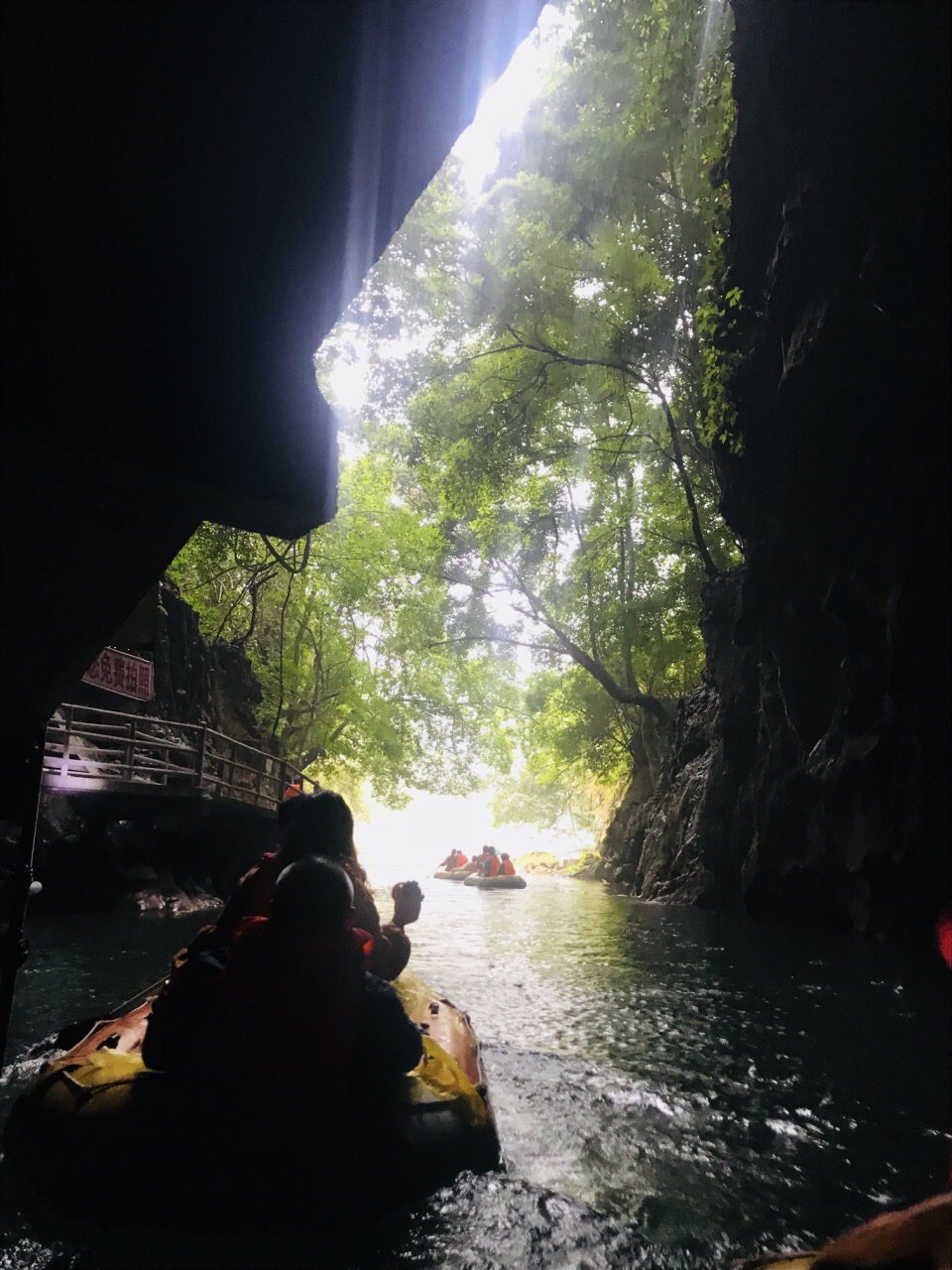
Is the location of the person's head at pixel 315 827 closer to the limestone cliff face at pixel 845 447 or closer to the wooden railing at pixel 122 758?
the wooden railing at pixel 122 758

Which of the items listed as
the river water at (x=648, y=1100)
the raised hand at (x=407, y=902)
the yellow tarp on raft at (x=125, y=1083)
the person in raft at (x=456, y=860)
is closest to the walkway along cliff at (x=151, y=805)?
the river water at (x=648, y=1100)

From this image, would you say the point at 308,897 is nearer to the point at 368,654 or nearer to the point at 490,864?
the point at 490,864

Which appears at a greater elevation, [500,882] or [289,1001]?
[289,1001]

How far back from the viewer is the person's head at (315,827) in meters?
3.88

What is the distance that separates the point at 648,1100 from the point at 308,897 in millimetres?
3037

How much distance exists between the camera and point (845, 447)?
25.8ft

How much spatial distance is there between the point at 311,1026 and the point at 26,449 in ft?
7.98

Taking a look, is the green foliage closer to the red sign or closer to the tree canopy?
the tree canopy

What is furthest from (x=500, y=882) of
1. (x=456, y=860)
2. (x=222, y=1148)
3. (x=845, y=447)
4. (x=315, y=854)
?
(x=222, y=1148)

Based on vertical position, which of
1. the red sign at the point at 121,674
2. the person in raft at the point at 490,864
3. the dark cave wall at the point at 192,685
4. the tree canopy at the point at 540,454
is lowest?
the person in raft at the point at 490,864

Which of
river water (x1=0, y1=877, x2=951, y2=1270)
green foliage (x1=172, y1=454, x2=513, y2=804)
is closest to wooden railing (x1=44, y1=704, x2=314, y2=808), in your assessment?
river water (x1=0, y1=877, x2=951, y2=1270)

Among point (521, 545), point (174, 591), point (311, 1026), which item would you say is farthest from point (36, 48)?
point (521, 545)

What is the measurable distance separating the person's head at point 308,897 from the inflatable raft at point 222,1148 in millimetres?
650

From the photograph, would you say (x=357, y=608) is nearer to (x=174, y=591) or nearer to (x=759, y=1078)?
(x=174, y=591)
